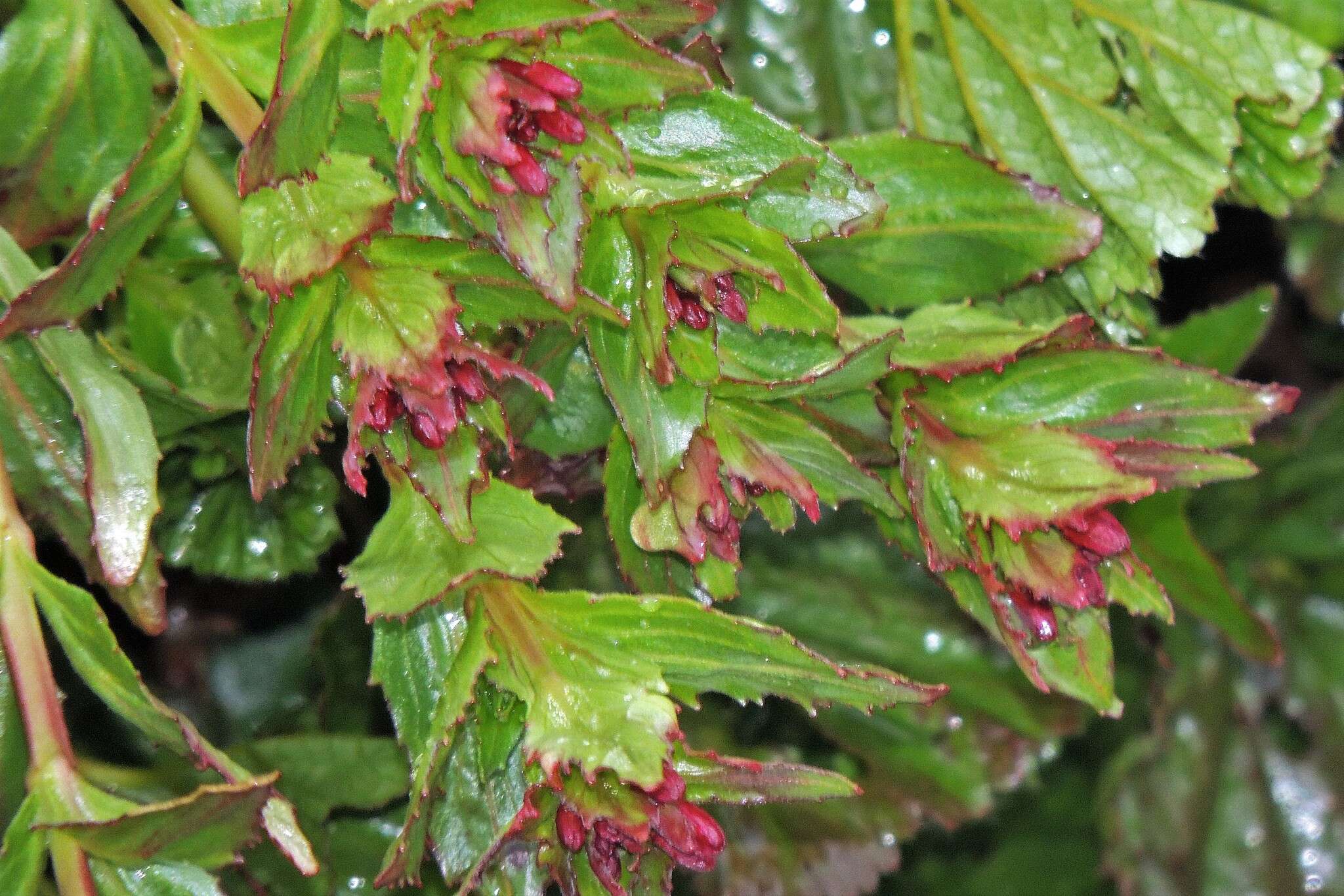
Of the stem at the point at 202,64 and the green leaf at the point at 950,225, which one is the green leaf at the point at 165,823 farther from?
the green leaf at the point at 950,225

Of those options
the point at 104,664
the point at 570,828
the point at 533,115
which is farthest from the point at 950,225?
the point at 104,664

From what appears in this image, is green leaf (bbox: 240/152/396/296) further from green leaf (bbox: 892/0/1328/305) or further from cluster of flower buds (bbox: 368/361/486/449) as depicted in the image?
green leaf (bbox: 892/0/1328/305)

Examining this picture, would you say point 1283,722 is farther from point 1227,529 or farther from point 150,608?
point 150,608

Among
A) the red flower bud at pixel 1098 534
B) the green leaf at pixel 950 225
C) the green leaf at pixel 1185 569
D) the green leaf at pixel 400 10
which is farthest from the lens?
the green leaf at pixel 1185 569

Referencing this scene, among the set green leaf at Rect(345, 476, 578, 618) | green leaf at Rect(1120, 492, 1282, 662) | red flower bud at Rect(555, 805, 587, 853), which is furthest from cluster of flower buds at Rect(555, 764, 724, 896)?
green leaf at Rect(1120, 492, 1282, 662)

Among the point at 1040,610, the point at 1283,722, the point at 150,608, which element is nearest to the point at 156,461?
the point at 150,608

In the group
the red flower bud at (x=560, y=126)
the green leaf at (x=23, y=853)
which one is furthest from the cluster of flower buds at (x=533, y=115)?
the green leaf at (x=23, y=853)
